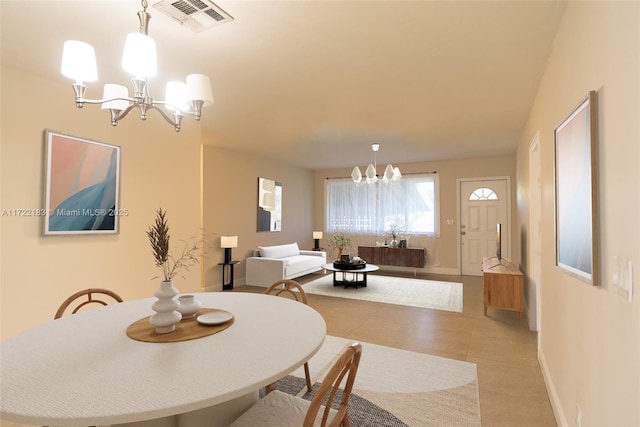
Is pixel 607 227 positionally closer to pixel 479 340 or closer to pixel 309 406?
pixel 309 406

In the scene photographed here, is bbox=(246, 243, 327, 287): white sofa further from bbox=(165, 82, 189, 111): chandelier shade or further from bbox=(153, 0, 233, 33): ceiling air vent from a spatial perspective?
bbox=(153, 0, 233, 33): ceiling air vent

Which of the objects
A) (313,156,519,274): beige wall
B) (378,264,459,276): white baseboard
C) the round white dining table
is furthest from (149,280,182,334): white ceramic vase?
(313,156,519,274): beige wall

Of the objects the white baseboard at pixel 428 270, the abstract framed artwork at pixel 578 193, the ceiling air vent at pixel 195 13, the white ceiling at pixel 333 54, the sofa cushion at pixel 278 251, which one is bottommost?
the white baseboard at pixel 428 270

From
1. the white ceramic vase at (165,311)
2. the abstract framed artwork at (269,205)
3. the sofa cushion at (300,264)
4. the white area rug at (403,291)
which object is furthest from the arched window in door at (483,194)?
the white ceramic vase at (165,311)

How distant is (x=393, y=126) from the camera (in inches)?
178

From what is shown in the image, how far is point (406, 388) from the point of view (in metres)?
2.44

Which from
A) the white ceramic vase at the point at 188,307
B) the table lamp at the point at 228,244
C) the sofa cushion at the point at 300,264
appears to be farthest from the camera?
the sofa cushion at the point at 300,264

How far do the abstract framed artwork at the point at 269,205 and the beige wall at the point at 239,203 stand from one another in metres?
0.11

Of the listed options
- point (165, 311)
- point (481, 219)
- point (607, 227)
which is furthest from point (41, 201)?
point (481, 219)

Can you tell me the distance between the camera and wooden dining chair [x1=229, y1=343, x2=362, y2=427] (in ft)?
3.51

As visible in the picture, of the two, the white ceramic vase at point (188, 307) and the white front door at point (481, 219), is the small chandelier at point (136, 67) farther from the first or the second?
Answer: the white front door at point (481, 219)

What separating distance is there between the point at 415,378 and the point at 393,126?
3170 mm

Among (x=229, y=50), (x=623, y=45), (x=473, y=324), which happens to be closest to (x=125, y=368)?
(x=623, y=45)

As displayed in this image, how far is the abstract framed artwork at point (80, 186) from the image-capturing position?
2.93 m
